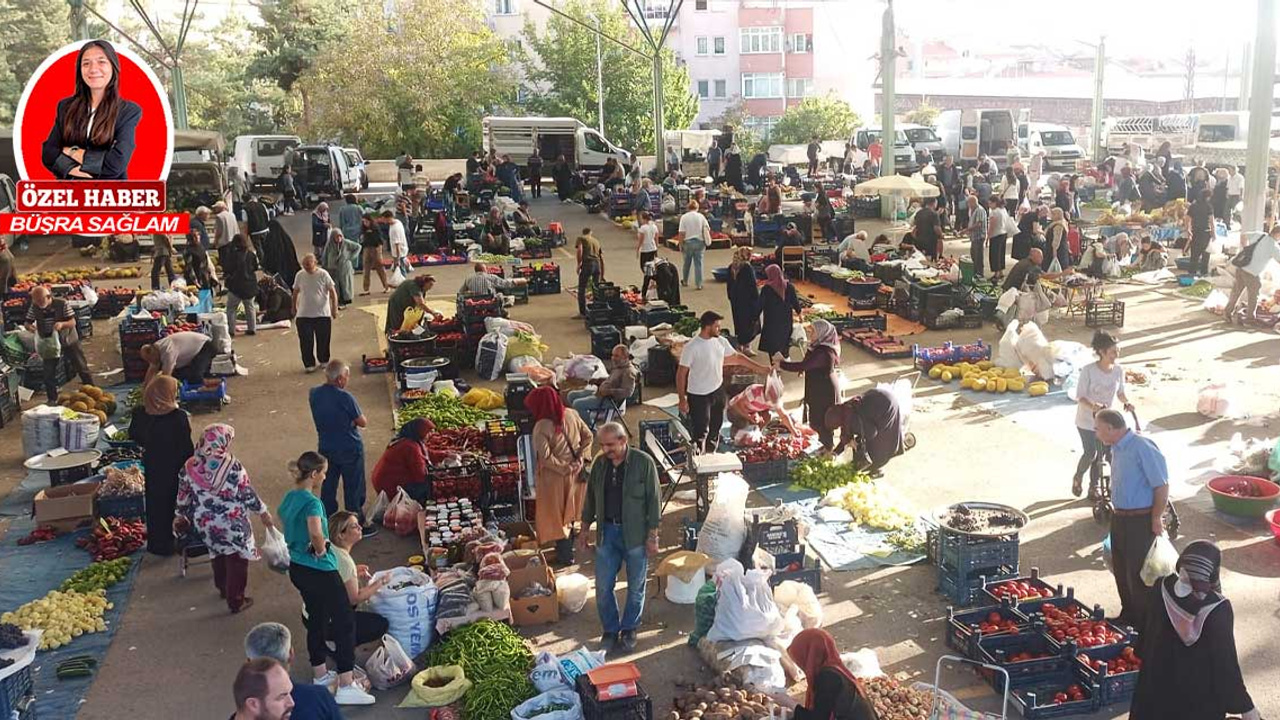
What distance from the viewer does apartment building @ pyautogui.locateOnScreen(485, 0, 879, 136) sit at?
6406 centimetres

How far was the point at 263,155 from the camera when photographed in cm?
3588

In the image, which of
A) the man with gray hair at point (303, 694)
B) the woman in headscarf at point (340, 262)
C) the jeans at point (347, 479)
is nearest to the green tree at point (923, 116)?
the woman in headscarf at point (340, 262)

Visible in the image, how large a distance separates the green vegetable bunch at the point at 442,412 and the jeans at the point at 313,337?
2.30m

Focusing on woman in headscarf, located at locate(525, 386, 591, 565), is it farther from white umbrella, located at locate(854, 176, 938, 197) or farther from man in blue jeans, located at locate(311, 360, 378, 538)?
white umbrella, located at locate(854, 176, 938, 197)

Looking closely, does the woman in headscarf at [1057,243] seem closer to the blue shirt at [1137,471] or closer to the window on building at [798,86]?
the blue shirt at [1137,471]

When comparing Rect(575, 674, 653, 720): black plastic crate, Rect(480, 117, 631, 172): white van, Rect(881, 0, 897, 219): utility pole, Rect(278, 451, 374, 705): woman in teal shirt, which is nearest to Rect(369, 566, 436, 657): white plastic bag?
Rect(278, 451, 374, 705): woman in teal shirt

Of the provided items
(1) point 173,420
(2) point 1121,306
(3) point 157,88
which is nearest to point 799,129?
(2) point 1121,306

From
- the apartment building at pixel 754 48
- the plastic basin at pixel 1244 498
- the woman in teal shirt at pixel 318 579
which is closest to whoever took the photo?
the woman in teal shirt at pixel 318 579

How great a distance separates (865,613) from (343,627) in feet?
11.7

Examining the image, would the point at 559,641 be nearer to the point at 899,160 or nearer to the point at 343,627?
the point at 343,627

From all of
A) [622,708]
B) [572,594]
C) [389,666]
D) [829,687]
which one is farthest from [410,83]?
[829,687]

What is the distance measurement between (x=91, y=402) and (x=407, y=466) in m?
5.48

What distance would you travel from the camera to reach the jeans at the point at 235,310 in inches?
658

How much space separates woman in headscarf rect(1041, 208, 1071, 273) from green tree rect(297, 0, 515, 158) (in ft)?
111
